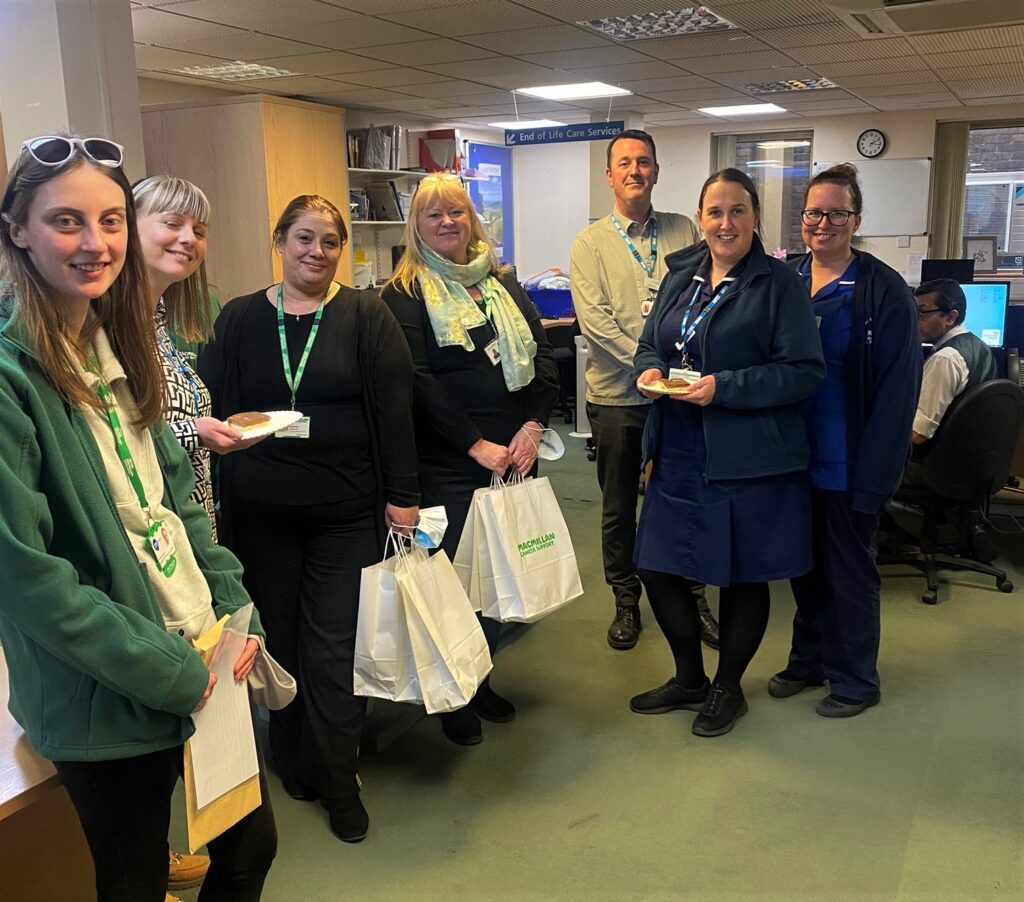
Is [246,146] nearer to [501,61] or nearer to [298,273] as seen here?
[501,61]

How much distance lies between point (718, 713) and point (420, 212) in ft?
5.41

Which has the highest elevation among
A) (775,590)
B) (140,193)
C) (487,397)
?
(140,193)

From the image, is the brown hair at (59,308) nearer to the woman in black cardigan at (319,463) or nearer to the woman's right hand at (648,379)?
the woman in black cardigan at (319,463)

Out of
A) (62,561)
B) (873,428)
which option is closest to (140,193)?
(62,561)

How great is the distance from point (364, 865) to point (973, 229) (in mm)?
9104

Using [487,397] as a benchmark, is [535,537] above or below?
below

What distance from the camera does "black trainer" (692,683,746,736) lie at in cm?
264

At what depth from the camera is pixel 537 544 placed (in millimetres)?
2447

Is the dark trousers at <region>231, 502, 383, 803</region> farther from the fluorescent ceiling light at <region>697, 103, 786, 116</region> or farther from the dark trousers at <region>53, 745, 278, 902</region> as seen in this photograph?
the fluorescent ceiling light at <region>697, 103, 786, 116</region>

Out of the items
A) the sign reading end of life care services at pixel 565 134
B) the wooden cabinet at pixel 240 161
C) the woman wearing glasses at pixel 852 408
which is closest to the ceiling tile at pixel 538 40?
the sign reading end of life care services at pixel 565 134

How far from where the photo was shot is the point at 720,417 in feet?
7.94

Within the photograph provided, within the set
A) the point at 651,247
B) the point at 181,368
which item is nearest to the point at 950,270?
the point at 651,247

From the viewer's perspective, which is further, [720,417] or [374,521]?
[720,417]

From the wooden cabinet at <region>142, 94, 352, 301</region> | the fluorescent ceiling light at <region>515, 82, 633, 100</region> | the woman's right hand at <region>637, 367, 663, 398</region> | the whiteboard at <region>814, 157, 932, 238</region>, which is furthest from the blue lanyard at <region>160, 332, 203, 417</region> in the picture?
the whiteboard at <region>814, 157, 932, 238</region>
